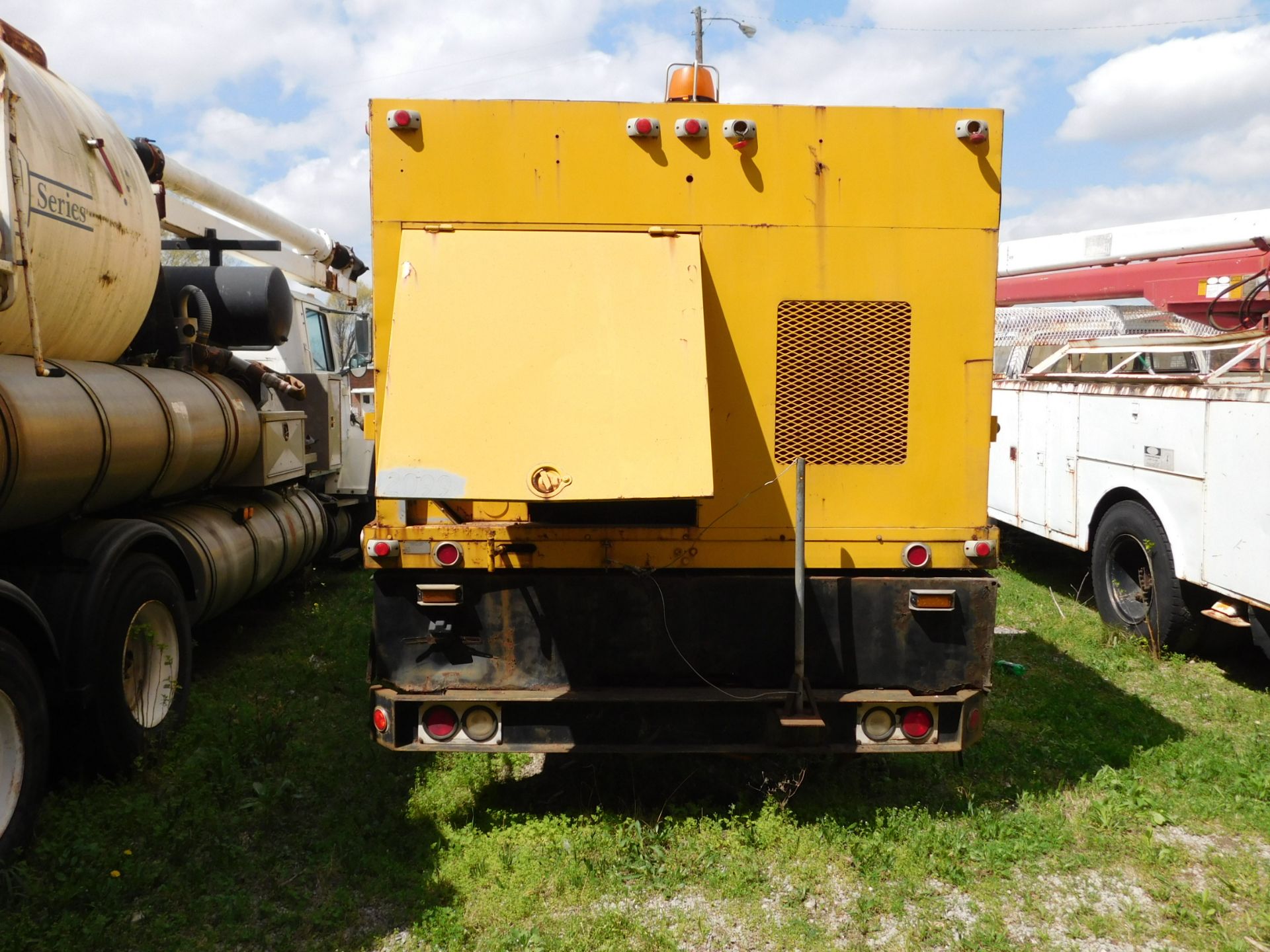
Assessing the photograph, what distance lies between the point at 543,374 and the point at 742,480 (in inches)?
41.5

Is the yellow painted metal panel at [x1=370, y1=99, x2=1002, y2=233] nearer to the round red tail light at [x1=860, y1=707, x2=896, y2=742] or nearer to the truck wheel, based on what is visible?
the round red tail light at [x1=860, y1=707, x2=896, y2=742]

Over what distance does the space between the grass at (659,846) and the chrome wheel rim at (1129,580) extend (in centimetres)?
160

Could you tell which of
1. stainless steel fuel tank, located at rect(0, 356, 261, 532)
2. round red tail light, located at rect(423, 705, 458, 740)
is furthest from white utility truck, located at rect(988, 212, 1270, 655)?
stainless steel fuel tank, located at rect(0, 356, 261, 532)

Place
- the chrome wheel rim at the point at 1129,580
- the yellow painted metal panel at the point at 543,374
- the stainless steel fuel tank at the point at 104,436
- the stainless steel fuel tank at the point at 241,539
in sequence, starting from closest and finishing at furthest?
1. the yellow painted metal panel at the point at 543,374
2. the stainless steel fuel tank at the point at 104,436
3. the stainless steel fuel tank at the point at 241,539
4. the chrome wheel rim at the point at 1129,580

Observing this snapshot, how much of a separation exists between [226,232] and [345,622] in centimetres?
393

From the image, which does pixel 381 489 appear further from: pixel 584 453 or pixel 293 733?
pixel 293 733

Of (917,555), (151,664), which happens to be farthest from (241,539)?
(917,555)

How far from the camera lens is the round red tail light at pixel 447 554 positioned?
4.16 meters

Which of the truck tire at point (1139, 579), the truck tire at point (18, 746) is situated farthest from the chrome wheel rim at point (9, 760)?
the truck tire at point (1139, 579)

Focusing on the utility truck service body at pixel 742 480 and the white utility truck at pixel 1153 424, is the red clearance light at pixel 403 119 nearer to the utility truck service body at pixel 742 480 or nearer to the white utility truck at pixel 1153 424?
the utility truck service body at pixel 742 480

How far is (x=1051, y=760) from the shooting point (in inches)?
206

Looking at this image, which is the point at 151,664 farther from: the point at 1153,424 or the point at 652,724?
the point at 1153,424

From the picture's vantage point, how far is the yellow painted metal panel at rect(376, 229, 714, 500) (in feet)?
11.4

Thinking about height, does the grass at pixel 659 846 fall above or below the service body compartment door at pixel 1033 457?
below
